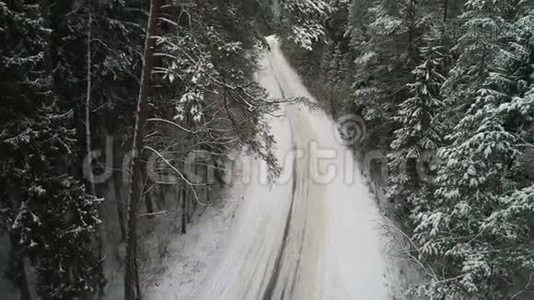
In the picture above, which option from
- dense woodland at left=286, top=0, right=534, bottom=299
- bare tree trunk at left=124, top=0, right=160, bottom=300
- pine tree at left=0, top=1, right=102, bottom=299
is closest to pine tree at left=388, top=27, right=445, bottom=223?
dense woodland at left=286, top=0, right=534, bottom=299

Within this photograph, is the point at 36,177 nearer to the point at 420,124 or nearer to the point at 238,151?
the point at 238,151

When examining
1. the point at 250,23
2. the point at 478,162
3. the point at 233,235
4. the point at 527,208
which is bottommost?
the point at 233,235

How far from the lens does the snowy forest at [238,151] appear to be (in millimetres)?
9492

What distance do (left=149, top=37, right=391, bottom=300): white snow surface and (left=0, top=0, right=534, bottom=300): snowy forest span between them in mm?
74

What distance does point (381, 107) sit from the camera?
20.0 m

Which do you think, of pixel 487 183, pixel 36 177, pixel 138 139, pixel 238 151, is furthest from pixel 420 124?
pixel 36 177

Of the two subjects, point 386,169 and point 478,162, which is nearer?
point 478,162

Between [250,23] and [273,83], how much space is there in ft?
95.1

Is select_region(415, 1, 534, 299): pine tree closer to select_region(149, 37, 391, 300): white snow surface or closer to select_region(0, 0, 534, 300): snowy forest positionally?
select_region(0, 0, 534, 300): snowy forest

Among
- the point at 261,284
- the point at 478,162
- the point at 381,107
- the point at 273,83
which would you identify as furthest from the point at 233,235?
the point at 273,83

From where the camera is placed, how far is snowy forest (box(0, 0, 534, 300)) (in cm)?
949

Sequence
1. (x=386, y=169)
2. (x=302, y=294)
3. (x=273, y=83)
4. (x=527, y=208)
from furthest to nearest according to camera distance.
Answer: (x=273, y=83), (x=386, y=169), (x=302, y=294), (x=527, y=208)

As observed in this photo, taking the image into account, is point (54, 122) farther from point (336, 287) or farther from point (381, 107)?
point (381, 107)

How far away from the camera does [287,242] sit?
17.2 meters
